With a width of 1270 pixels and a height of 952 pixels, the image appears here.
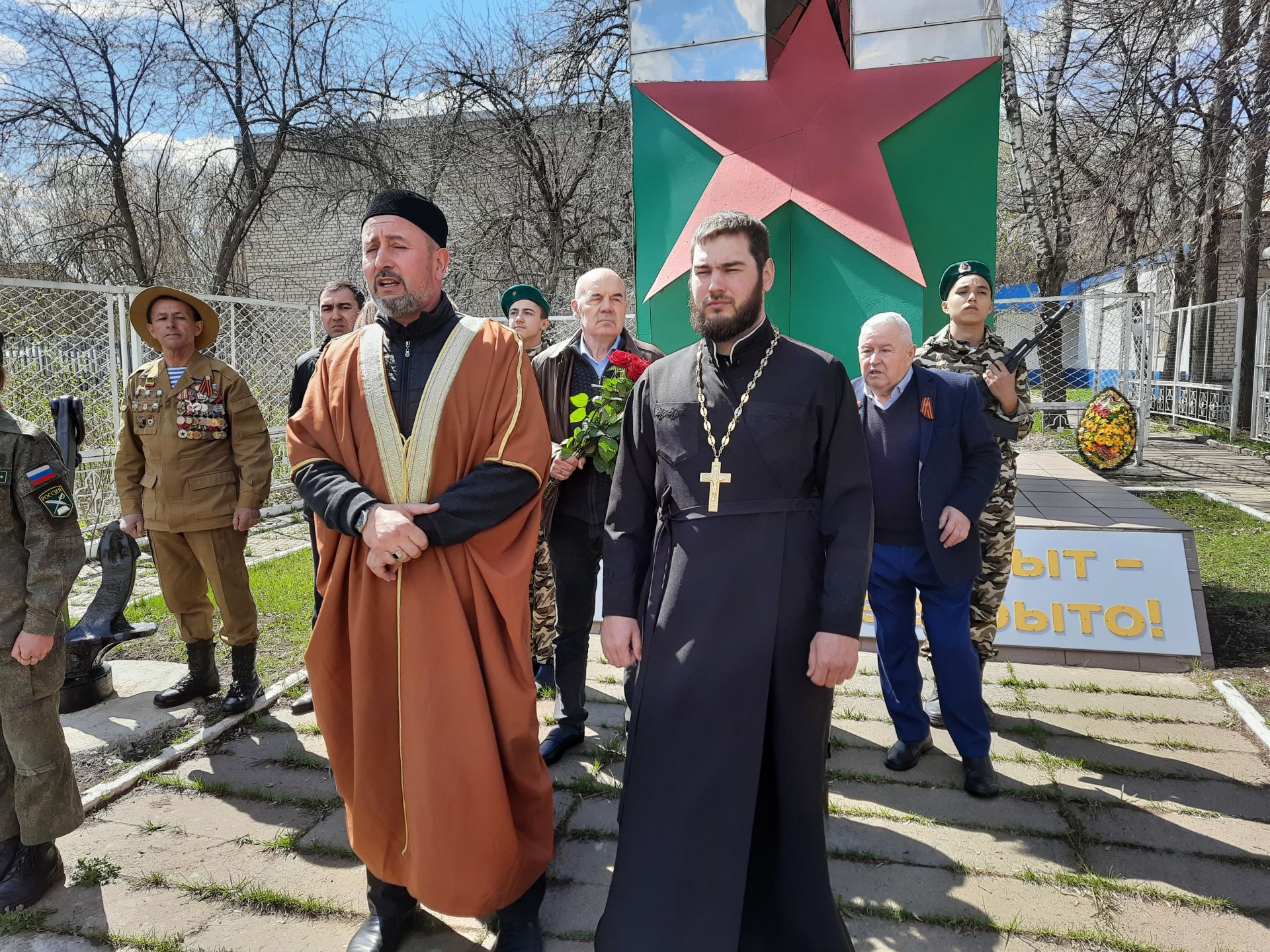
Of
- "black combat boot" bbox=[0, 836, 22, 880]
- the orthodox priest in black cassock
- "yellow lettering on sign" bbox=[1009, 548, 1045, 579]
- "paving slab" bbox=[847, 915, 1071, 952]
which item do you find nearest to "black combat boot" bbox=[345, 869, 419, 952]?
the orthodox priest in black cassock

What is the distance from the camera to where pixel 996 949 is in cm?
233

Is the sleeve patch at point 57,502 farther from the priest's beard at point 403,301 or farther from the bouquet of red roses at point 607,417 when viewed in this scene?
the bouquet of red roses at point 607,417

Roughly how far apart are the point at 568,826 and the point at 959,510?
6.47 ft

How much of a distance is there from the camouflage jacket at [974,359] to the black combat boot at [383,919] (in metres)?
2.98

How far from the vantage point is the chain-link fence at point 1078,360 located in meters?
10.2

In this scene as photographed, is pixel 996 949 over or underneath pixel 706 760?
underneath

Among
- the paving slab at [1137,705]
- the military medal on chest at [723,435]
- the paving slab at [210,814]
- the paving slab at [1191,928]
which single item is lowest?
the paving slab at [210,814]

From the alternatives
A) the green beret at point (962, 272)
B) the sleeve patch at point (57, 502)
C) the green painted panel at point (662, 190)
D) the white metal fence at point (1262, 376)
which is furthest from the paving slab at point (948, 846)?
the white metal fence at point (1262, 376)

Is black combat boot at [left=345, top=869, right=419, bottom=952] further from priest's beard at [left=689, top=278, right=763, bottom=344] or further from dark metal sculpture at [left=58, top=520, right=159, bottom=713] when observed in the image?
dark metal sculpture at [left=58, top=520, right=159, bottom=713]

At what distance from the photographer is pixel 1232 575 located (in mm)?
5809

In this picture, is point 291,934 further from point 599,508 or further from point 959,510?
point 959,510

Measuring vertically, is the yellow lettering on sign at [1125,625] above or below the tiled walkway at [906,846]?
above

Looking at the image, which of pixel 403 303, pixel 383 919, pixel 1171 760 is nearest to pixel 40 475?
pixel 403 303

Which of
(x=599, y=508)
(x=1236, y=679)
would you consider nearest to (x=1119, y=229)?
(x=1236, y=679)
